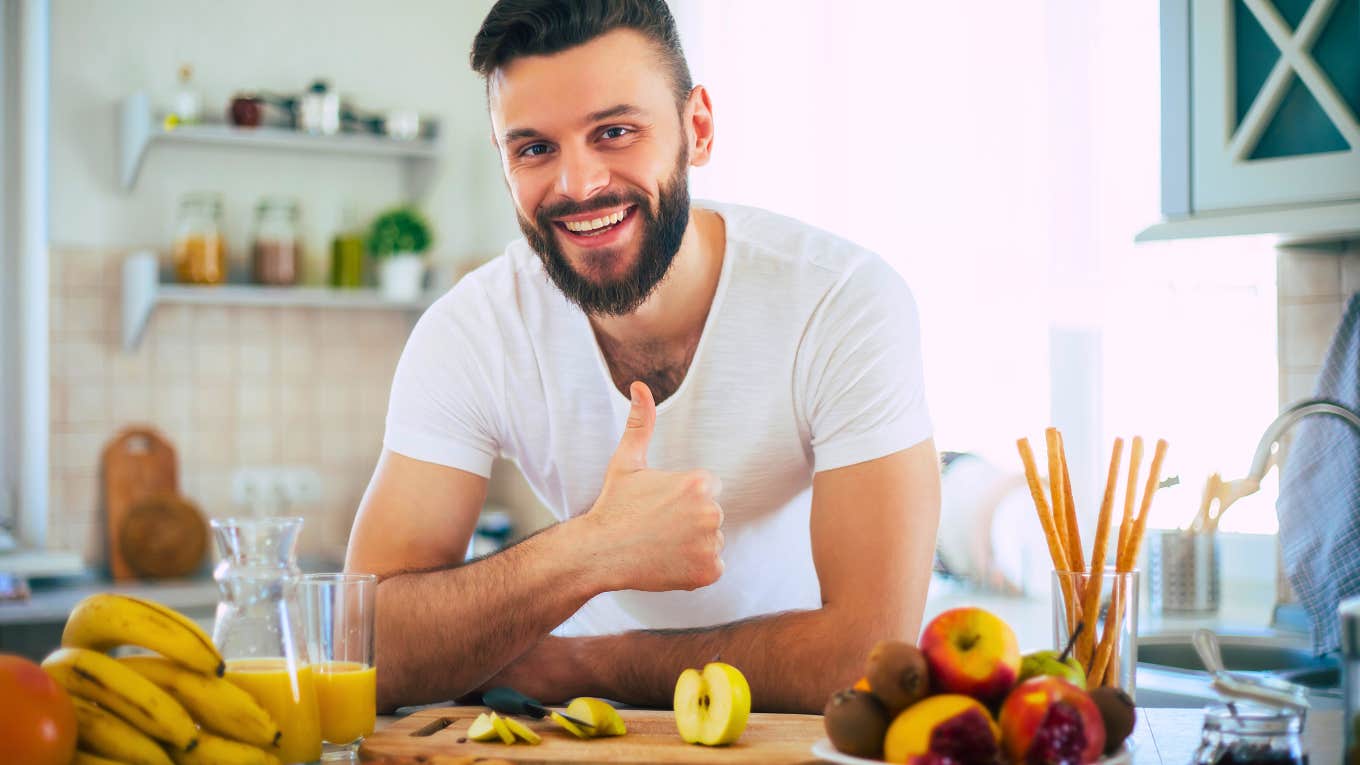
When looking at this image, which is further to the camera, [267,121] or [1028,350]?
[267,121]

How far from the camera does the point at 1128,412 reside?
2322 mm

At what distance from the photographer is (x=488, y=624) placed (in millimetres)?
1436

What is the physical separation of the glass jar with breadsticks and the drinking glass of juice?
592 mm

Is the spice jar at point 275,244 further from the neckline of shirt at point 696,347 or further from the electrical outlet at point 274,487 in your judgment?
the neckline of shirt at point 696,347

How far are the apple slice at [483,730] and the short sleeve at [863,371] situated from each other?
0.56 m

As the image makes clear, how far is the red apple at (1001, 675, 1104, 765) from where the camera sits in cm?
87

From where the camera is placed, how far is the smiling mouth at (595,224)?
1.64m

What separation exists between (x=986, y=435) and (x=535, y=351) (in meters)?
1.06

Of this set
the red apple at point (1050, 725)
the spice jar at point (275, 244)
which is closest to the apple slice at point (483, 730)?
the red apple at point (1050, 725)

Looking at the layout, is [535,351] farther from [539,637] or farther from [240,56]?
[240,56]

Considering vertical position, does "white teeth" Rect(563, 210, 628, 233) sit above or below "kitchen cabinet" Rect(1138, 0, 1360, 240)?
below

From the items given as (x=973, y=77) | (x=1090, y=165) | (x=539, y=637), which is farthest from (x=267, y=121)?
(x=539, y=637)

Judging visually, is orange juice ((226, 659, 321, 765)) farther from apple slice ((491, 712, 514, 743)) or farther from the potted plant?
the potted plant

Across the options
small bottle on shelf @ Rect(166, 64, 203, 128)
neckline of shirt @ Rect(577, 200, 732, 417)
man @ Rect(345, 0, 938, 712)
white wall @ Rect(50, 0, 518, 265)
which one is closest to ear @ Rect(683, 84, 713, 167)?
man @ Rect(345, 0, 938, 712)
